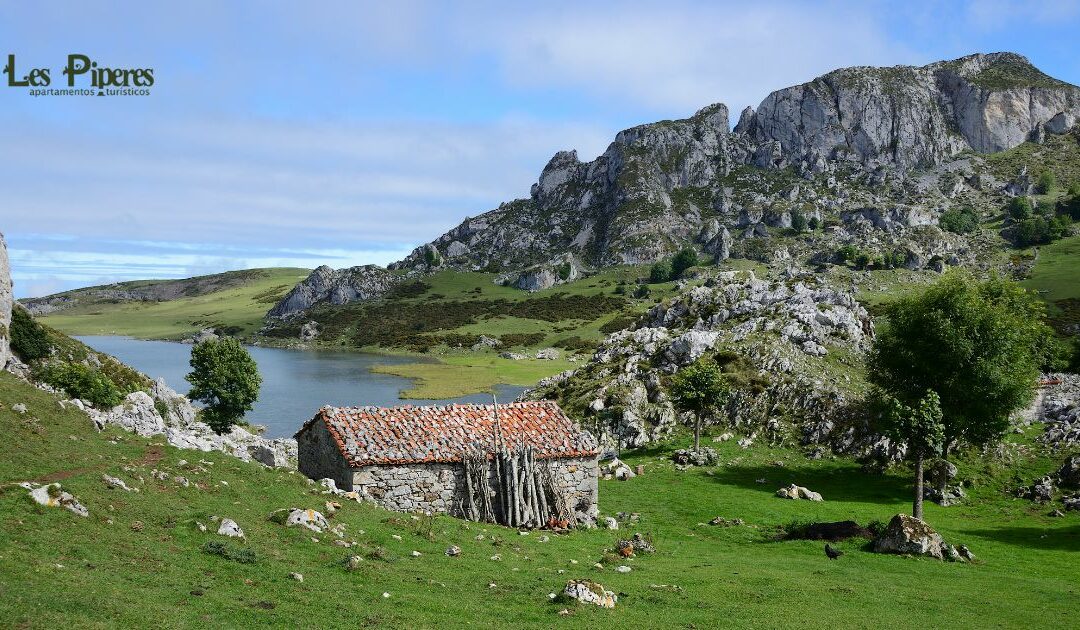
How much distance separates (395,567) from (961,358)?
35.0m

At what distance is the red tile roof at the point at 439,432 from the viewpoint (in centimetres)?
3212

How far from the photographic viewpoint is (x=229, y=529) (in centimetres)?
2028

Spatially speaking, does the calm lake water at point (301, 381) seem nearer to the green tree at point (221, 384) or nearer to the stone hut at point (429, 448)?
the green tree at point (221, 384)

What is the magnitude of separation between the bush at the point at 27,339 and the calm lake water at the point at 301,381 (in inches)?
810

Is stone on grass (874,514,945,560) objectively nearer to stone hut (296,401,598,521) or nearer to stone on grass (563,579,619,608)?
stone hut (296,401,598,521)

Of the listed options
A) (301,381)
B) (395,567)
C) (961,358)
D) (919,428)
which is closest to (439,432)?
(395,567)

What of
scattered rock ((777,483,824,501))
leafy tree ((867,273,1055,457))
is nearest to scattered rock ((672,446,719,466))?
scattered rock ((777,483,824,501))

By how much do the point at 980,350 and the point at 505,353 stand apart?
120 m

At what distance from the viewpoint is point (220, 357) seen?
5981 cm

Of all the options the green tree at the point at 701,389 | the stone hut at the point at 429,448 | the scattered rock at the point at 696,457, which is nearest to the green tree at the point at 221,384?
the stone hut at the point at 429,448

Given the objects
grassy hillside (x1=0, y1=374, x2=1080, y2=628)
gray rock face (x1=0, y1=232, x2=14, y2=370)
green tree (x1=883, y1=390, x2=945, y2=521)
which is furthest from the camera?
gray rock face (x1=0, y1=232, x2=14, y2=370)

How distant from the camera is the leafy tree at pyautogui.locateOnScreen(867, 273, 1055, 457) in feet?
131

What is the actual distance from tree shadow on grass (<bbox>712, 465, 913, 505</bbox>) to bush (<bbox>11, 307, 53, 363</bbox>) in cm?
5147

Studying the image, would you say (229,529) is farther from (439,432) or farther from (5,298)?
(5,298)
